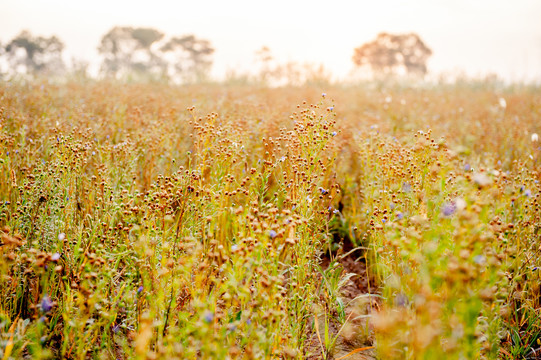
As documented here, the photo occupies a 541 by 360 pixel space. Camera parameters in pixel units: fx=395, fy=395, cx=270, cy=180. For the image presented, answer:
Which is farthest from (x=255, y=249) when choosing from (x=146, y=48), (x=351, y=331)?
(x=146, y=48)

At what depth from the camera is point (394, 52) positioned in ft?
120

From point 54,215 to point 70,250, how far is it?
26 centimetres

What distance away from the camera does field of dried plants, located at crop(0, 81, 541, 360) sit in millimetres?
1589

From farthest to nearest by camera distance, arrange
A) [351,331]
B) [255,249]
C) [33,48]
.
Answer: [33,48], [351,331], [255,249]

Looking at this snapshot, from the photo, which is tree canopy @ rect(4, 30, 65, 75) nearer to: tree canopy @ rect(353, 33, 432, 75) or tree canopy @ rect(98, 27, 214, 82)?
tree canopy @ rect(98, 27, 214, 82)

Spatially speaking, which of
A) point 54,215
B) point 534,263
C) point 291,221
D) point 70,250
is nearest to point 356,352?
point 291,221

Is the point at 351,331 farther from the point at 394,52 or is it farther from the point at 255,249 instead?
the point at 394,52

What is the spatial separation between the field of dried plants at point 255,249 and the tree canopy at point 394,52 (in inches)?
1322

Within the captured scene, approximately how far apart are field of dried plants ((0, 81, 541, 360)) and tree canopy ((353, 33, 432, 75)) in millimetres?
33590

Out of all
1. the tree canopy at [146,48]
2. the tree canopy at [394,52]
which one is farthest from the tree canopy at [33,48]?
the tree canopy at [394,52]

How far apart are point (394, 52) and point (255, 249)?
1525 inches

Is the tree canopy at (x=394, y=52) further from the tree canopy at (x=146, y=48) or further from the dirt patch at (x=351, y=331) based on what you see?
the dirt patch at (x=351, y=331)

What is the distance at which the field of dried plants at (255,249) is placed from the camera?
5.21 ft

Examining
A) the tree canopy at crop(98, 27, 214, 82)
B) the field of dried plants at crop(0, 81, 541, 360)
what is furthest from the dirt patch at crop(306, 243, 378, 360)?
the tree canopy at crop(98, 27, 214, 82)
